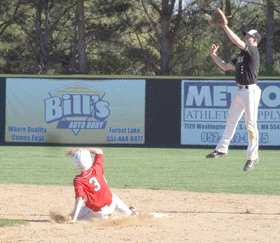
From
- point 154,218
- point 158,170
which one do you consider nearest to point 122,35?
point 158,170

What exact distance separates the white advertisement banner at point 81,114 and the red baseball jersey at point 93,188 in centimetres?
1007

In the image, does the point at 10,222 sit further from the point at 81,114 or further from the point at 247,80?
the point at 81,114

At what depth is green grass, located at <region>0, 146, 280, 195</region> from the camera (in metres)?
10.8

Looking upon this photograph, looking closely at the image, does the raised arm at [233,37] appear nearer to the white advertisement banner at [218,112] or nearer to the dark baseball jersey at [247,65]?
the dark baseball jersey at [247,65]

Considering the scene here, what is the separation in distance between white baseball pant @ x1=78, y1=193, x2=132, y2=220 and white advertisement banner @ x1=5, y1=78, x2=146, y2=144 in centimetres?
983

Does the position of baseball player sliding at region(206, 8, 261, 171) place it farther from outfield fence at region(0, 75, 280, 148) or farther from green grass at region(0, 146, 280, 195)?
outfield fence at region(0, 75, 280, 148)

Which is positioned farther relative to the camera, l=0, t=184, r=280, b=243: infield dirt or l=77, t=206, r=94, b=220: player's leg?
l=77, t=206, r=94, b=220: player's leg

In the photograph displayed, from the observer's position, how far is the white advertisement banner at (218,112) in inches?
639

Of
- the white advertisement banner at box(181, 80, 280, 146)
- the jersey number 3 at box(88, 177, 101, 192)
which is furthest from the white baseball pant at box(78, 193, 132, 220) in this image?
the white advertisement banner at box(181, 80, 280, 146)

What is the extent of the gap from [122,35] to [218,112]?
53.0 ft

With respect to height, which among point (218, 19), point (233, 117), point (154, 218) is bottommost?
point (154, 218)

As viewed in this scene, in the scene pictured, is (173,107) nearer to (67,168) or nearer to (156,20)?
(67,168)

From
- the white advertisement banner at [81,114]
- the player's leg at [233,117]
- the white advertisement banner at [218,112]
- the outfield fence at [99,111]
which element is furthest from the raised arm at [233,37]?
the white advertisement banner at [81,114]

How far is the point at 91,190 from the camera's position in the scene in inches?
261
